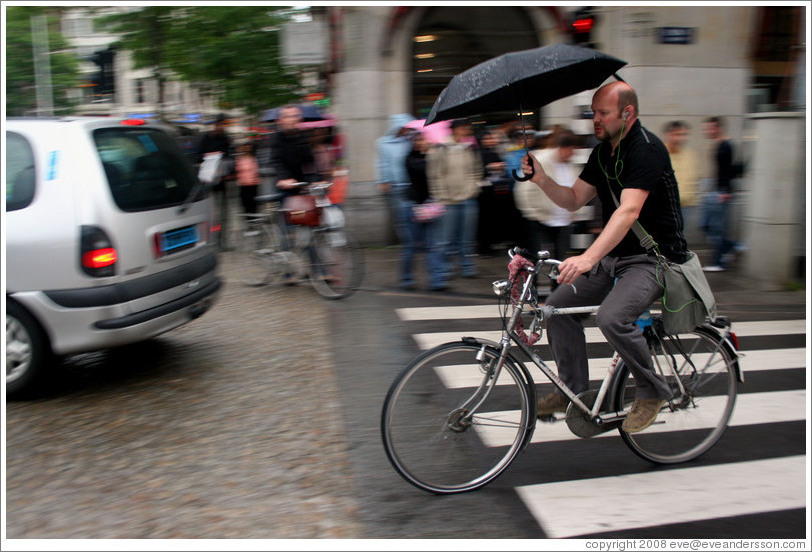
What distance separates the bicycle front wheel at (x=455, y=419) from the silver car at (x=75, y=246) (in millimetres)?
2177

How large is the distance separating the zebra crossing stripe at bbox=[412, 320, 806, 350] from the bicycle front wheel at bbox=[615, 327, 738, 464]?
1.85 meters

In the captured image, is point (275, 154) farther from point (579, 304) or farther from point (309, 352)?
point (579, 304)

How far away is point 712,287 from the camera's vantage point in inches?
325

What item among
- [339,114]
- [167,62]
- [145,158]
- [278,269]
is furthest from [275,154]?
[167,62]

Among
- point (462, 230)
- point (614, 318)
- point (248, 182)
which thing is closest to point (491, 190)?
point (462, 230)

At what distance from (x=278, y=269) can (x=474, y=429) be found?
4980 mm

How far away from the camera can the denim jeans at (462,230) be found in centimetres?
805

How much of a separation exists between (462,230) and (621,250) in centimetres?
477

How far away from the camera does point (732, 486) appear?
3.59m

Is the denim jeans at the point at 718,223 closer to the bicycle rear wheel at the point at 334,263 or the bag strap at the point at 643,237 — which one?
the bicycle rear wheel at the point at 334,263

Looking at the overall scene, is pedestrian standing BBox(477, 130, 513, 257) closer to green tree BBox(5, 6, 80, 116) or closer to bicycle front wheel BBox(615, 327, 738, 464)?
bicycle front wheel BBox(615, 327, 738, 464)

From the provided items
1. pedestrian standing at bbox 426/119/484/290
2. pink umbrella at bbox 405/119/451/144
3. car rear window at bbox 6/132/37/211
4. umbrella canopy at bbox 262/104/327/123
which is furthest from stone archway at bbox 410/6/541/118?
car rear window at bbox 6/132/37/211

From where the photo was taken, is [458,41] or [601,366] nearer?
[601,366]

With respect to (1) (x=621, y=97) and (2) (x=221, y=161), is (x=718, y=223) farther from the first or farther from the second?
(2) (x=221, y=161)
